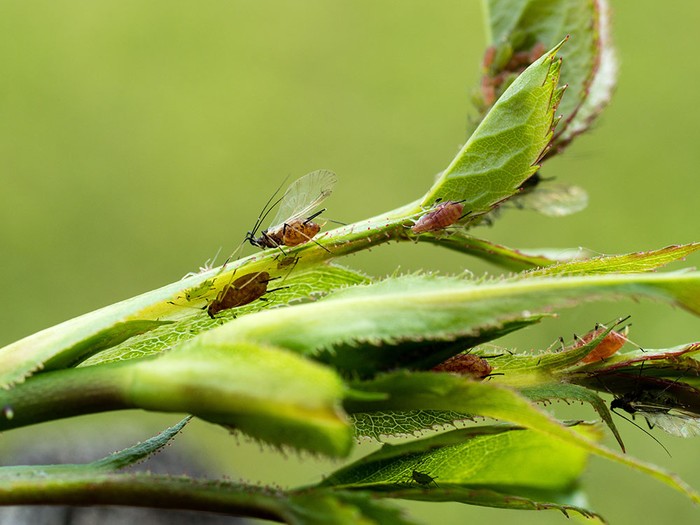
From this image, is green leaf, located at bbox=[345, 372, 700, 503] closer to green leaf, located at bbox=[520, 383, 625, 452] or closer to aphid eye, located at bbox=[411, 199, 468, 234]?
green leaf, located at bbox=[520, 383, 625, 452]

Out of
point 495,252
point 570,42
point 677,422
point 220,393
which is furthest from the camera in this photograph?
point 570,42

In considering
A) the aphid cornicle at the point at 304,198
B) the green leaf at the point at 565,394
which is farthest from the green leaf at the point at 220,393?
the aphid cornicle at the point at 304,198

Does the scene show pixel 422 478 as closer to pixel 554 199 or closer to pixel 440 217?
pixel 440 217

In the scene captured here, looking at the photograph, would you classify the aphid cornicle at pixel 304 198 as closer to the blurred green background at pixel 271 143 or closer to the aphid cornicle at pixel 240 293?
the aphid cornicle at pixel 240 293

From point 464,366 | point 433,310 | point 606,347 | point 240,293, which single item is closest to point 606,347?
point 606,347

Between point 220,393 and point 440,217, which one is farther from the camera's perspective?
point 440,217

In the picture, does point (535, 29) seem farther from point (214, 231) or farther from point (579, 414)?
point (214, 231)

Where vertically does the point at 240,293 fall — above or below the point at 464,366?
above

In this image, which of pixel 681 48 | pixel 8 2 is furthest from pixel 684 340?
pixel 8 2
